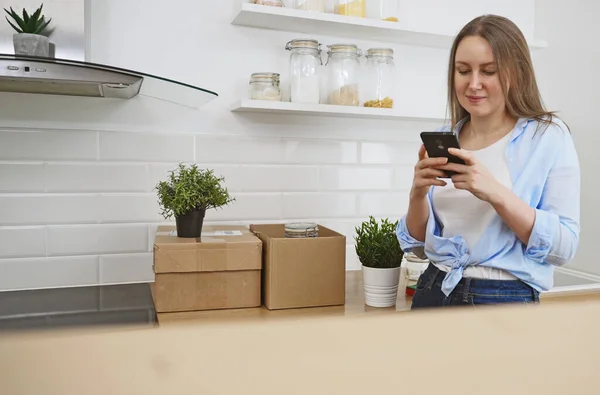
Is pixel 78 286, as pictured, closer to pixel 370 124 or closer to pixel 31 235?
pixel 31 235

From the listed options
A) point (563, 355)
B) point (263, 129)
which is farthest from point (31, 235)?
point (563, 355)

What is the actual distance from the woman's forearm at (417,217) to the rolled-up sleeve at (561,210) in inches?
9.8

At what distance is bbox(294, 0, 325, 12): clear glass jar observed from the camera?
73.2 inches

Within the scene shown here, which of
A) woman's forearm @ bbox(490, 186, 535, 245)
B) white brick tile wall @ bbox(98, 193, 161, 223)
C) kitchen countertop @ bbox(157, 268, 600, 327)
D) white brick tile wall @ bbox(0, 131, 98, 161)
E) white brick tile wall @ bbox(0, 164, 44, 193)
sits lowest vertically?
kitchen countertop @ bbox(157, 268, 600, 327)

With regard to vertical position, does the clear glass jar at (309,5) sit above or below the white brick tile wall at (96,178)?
above

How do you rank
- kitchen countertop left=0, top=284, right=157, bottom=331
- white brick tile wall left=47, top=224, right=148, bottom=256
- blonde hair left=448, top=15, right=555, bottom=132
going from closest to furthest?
blonde hair left=448, top=15, right=555, bottom=132, kitchen countertop left=0, top=284, right=157, bottom=331, white brick tile wall left=47, top=224, right=148, bottom=256

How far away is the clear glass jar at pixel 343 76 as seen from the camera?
1.90 m

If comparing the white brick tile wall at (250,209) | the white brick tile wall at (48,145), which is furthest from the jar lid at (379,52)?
the white brick tile wall at (48,145)

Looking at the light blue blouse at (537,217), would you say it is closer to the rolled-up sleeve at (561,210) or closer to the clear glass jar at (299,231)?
the rolled-up sleeve at (561,210)

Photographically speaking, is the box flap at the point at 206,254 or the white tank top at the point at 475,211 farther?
the box flap at the point at 206,254

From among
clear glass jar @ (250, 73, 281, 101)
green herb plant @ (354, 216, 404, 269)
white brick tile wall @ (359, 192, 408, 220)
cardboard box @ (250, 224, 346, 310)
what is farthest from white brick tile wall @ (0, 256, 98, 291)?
white brick tile wall @ (359, 192, 408, 220)

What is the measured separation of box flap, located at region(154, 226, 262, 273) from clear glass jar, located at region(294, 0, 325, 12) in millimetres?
733

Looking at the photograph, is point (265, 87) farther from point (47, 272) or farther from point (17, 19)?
point (47, 272)

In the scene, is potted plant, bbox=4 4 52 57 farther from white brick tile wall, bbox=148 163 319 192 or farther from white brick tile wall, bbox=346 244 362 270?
white brick tile wall, bbox=346 244 362 270
